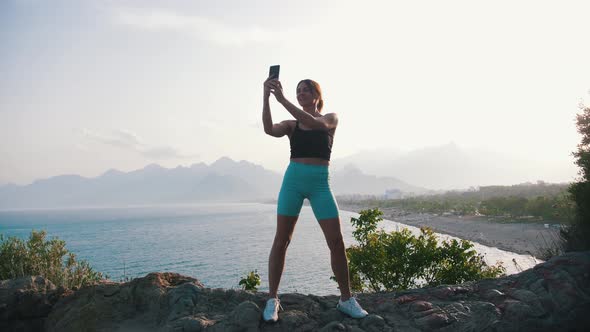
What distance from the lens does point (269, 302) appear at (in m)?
4.02

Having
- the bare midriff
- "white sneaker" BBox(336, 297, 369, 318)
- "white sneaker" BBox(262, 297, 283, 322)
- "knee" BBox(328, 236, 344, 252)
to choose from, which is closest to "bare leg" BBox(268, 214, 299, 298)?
"white sneaker" BBox(262, 297, 283, 322)

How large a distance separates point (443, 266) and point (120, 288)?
20.6 ft

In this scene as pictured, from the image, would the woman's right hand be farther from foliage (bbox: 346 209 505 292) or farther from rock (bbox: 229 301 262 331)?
foliage (bbox: 346 209 505 292)

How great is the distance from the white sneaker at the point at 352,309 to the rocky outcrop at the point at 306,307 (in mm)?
72

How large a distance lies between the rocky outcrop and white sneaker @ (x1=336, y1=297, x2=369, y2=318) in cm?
7

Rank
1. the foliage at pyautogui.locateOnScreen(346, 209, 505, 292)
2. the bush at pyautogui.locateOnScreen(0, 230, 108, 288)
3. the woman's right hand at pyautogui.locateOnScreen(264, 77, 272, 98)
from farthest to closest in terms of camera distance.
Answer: the bush at pyautogui.locateOnScreen(0, 230, 108, 288) → the foliage at pyautogui.locateOnScreen(346, 209, 505, 292) → the woman's right hand at pyautogui.locateOnScreen(264, 77, 272, 98)

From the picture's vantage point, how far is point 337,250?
4020 mm

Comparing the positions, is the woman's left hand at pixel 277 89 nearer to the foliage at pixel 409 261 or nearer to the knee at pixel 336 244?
the knee at pixel 336 244

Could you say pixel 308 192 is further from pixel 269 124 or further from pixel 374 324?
pixel 374 324

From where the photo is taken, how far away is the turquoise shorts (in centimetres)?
391

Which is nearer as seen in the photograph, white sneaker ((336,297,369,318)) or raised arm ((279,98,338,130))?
raised arm ((279,98,338,130))

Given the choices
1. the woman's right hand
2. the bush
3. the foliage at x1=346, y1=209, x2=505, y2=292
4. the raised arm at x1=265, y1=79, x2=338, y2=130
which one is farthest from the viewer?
the bush

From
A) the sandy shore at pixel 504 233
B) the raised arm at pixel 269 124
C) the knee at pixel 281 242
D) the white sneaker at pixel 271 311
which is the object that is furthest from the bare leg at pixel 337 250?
the sandy shore at pixel 504 233

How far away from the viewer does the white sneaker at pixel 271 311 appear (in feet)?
12.6
